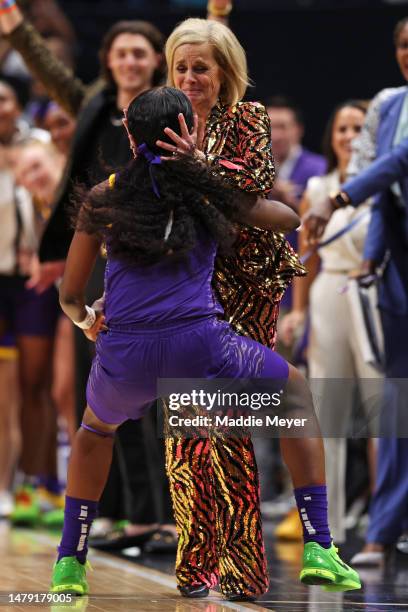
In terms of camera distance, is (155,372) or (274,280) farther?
(274,280)

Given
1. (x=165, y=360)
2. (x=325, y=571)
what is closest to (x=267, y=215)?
(x=165, y=360)

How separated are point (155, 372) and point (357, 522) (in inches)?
132

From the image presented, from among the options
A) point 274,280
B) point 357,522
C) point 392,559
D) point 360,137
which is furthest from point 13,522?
point 274,280

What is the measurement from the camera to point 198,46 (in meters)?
3.54

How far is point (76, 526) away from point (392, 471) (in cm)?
164

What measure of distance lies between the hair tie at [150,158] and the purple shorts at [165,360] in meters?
0.35

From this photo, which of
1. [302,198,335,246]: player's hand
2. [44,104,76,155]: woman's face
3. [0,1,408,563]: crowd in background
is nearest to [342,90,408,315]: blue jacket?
[0,1,408,563]: crowd in background

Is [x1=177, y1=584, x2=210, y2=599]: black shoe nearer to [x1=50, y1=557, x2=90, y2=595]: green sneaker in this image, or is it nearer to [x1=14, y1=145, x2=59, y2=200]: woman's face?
[x1=50, y1=557, x2=90, y2=595]: green sneaker

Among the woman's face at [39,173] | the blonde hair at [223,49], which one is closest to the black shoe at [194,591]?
the blonde hair at [223,49]

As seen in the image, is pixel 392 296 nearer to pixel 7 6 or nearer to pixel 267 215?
pixel 267 215

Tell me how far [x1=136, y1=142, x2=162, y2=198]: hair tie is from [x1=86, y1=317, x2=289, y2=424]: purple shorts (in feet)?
1.15

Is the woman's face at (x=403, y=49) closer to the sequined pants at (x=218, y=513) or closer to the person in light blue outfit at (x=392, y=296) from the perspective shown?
the person in light blue outfit at (x=392, y=296)

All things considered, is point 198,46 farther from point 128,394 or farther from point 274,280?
point 128,394

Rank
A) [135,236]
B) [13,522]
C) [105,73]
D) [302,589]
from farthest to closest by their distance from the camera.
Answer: [13,522], [105,73], [302,589], [135,236]
